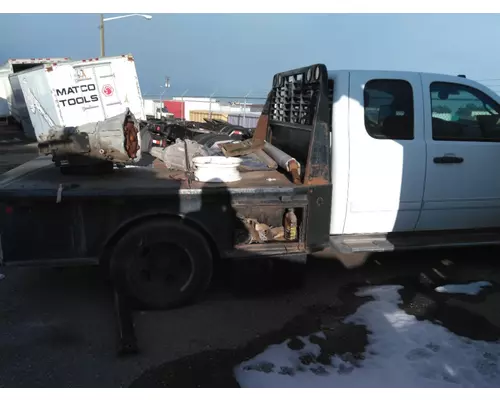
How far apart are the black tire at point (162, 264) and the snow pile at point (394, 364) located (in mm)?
934

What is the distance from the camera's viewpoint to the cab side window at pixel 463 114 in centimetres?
425

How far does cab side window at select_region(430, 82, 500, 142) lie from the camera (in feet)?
13.9

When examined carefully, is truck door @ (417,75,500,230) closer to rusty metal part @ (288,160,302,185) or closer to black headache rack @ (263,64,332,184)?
black headache rack @ (263,64,332,184)

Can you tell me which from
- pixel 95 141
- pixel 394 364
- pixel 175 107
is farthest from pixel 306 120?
pixel 175 107

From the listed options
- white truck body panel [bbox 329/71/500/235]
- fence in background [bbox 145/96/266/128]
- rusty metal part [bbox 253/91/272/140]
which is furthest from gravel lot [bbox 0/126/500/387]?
fence in background [bbox 145/96/266/128]

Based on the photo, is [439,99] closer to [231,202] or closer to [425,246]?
[425,246]

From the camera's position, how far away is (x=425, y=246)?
163 inches

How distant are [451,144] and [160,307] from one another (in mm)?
3207

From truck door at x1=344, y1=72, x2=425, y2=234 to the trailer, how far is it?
56.3ft

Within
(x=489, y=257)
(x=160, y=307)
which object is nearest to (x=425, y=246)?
(x=489, y=257)

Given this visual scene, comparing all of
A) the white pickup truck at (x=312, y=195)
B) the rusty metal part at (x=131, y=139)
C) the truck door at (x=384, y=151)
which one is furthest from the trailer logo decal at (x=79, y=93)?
the truck door at (x=384, y=151)

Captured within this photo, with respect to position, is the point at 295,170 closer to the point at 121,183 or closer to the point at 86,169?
the point at 121,183

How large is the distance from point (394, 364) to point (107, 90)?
40.3ft

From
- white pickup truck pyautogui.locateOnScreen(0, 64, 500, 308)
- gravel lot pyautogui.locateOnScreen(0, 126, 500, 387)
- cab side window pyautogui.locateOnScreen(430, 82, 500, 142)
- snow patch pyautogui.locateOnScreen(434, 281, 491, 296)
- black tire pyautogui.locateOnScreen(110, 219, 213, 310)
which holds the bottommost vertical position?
gravel lot pyautogui.locateOnScreen(0, 126, 500, 387)
